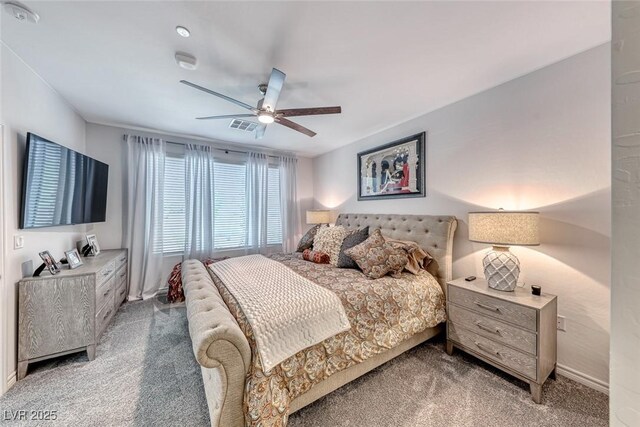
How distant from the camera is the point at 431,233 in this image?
2.80 meters

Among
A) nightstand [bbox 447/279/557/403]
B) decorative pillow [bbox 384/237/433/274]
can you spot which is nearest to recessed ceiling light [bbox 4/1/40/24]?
decorative pillow [bbox 384/237/433/274]

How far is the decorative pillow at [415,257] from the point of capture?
257 centimetres

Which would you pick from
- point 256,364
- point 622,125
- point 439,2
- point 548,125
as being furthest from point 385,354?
point 439,2

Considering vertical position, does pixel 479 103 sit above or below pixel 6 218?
above

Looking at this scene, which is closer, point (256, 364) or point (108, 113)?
point (256, 364)

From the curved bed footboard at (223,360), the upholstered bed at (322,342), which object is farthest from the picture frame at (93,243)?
the curved bed footboard at (223,360)

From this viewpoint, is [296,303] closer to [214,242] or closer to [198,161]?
[214,242]

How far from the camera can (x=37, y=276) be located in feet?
6.80

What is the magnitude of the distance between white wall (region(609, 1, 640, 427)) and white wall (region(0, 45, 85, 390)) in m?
3.29

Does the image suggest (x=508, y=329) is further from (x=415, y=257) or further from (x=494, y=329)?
(x=415, y=257)

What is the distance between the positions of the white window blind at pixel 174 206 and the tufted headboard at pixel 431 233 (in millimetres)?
3138

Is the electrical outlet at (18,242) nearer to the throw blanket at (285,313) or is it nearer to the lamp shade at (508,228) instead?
the throw blanket at (285,313)

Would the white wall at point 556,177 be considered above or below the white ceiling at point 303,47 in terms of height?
below

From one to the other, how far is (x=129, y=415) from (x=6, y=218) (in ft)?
5.81
